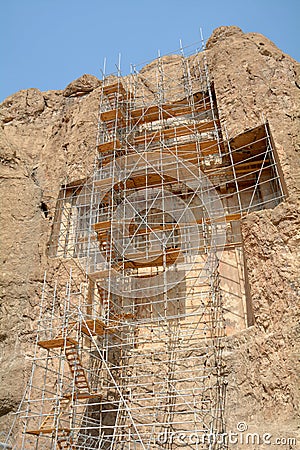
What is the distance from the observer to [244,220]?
8922 millimetres

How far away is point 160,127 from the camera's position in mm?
12703

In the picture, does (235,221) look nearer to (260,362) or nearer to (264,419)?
(260,362)

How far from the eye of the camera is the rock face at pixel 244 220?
742 centimetres

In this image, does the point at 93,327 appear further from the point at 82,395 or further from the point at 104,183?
the point at 104,183

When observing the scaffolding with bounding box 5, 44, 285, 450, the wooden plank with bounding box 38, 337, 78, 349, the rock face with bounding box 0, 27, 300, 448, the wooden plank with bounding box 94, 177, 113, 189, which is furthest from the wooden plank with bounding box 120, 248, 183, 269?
the wooden plank with bounding box 38, 337, 78, 349

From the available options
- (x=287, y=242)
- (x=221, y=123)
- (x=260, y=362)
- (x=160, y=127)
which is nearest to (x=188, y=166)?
(x=221, y=123)

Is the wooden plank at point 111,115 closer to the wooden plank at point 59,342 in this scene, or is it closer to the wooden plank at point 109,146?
the wooden plank at point 109,146

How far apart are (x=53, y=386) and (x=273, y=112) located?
25.7ft

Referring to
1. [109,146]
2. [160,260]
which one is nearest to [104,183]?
[109,146]

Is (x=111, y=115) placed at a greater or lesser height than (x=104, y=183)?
greater

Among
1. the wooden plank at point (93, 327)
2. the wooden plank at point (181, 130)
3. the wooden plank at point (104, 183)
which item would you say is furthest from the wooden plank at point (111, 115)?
the wooden plank at point (93, 327)

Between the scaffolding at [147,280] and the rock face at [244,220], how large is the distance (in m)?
0.37

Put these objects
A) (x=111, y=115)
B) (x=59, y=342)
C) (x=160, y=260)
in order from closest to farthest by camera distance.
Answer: (x=59, y=342)
(x=160, y=260)
(x=111, y=115)

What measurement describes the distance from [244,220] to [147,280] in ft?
8.83
